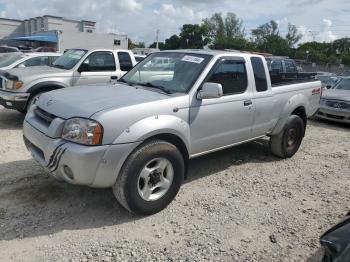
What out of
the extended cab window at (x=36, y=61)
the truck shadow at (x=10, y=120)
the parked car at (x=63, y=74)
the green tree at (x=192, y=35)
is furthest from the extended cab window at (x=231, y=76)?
the green tree at (x=192, y=35)

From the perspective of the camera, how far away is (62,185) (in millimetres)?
4535

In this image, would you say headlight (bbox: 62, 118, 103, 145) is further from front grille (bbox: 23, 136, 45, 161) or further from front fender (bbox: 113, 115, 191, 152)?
front grille (bbox: 23, 136, 45, 161)

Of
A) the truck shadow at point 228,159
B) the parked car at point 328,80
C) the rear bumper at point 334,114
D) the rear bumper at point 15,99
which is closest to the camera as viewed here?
the truck shadow at point 228,159

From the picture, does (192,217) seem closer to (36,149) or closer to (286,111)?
(36,149)

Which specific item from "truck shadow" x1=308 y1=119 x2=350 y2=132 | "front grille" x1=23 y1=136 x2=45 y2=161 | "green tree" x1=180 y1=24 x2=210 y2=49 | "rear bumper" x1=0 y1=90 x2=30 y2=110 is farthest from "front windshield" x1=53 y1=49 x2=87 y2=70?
"green tree" x1=180 y1=24 x2=210 y2=49

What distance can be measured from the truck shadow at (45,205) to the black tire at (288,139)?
1.49 metres

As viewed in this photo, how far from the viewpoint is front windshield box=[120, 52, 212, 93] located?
4.39 metres

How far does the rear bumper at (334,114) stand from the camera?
9.85 meters

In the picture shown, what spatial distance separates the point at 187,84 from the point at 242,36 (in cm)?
9500

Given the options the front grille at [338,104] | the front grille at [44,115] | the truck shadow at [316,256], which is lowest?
the truck shadow at [316,256]

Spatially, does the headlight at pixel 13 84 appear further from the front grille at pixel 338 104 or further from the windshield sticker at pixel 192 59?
the front grille at pixel 338 104

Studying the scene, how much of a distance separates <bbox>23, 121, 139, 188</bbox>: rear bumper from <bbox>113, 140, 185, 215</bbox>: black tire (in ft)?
0.29

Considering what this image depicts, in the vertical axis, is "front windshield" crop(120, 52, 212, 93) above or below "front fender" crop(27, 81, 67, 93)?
above

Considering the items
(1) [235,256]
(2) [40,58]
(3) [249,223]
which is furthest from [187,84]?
(2) [40,58]
